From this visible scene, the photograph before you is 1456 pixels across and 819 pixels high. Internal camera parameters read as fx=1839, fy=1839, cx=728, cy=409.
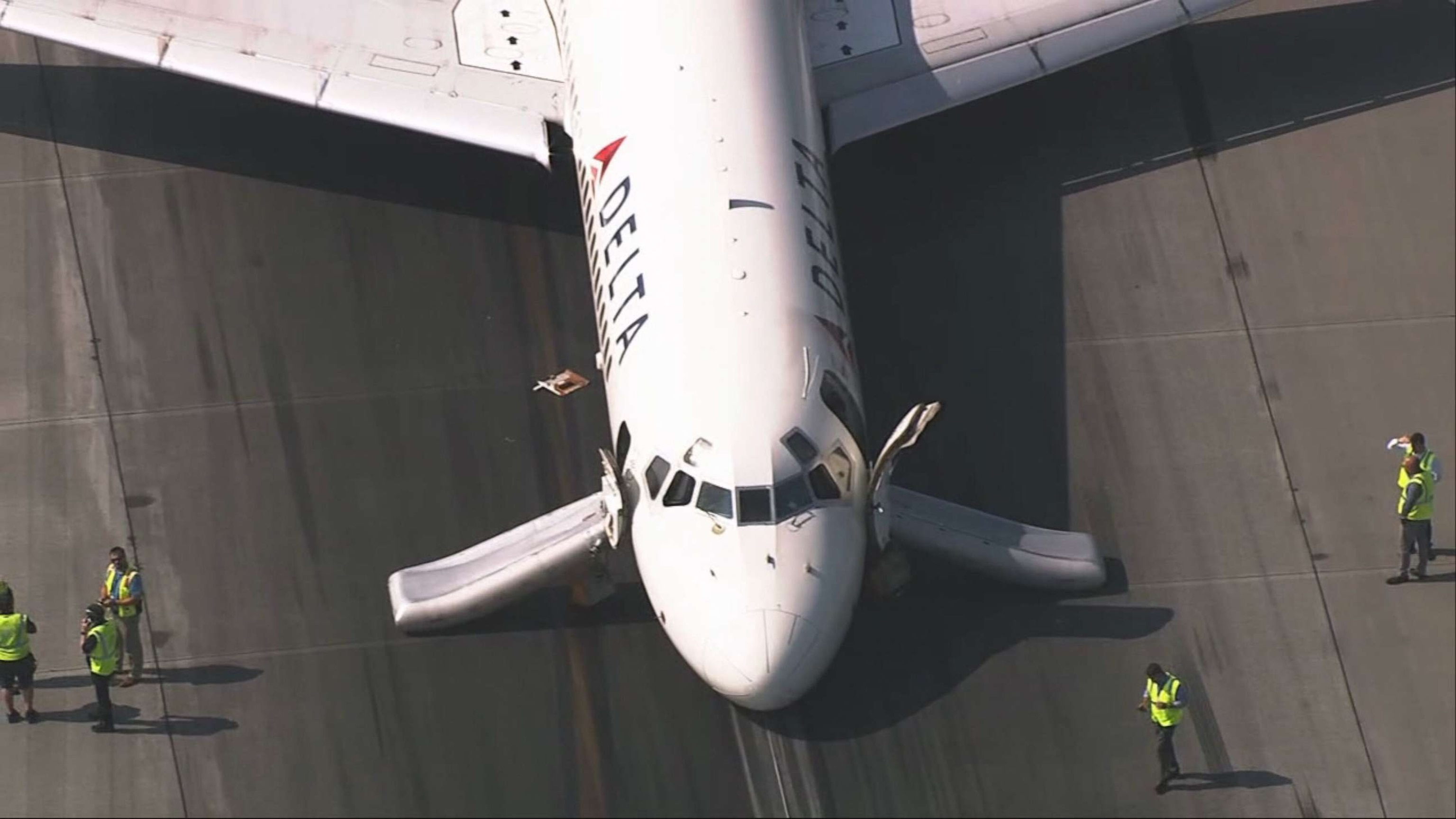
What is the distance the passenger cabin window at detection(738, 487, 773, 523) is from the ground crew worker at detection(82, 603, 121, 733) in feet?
23.0

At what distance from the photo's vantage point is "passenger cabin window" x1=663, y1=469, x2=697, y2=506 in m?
19.4

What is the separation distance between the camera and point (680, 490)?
64.0 feet

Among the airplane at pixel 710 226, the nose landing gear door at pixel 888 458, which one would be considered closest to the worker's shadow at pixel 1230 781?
the airplane at pixel 710 226

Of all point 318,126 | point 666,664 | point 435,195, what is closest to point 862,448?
point 666,664

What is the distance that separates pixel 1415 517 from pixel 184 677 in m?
14.7

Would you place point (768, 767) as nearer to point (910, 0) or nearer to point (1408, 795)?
point (1408, 795)

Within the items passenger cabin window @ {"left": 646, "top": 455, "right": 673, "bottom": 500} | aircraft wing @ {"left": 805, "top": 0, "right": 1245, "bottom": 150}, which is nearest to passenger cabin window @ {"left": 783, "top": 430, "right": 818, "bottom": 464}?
passenger cabin window @ {"left": 646, "top": 455, "right": 673, "bottom": 500}

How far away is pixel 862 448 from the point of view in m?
20.4

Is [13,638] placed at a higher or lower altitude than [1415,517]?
higher

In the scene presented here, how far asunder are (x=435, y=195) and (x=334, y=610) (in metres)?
7.00

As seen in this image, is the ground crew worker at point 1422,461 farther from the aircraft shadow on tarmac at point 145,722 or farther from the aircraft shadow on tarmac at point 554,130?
the aircraft shadow on tarmac at point 145,722

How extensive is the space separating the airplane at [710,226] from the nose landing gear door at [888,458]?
0.04m

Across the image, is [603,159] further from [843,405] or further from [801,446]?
[801,446]

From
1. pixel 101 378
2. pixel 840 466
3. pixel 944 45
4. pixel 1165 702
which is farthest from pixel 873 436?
pixel 101 378
